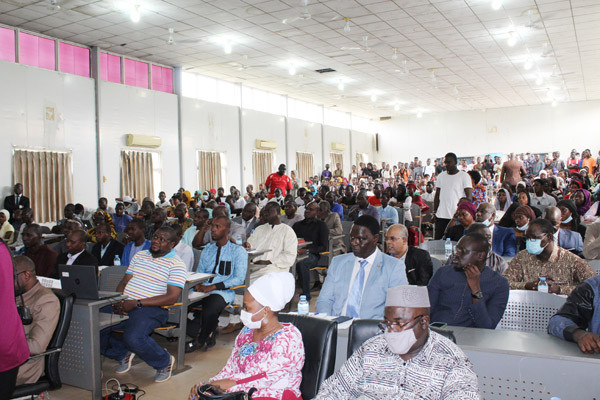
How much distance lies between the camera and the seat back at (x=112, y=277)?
17.5ft

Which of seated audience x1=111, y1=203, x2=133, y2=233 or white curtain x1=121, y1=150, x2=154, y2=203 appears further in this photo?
white curtain x1=121, y1=150, x2=154, y2=203

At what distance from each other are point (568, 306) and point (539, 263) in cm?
158

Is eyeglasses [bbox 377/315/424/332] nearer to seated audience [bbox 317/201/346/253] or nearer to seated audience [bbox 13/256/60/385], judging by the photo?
seated audience [bbox 13/256/60/385]

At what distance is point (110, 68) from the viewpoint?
48.2 ft

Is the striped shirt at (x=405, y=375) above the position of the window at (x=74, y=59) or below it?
below

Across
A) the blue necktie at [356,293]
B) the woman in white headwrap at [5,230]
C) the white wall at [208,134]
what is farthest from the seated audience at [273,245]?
the white wall at [208,134]

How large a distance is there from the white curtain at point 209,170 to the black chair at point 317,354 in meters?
15.3

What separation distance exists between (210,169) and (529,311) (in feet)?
50.2

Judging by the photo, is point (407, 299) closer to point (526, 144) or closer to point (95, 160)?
point (95, 160)

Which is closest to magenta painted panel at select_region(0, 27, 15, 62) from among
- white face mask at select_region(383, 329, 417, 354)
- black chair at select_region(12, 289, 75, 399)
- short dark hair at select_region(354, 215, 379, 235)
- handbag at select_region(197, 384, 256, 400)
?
black chair at select_region(12, 289, 75, 399)

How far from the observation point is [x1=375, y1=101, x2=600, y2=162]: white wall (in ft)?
85.7

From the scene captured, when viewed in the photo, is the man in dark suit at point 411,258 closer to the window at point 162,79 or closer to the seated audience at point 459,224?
the seated audience at point 459,224

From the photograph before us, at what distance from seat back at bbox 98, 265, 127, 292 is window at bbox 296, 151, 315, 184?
18400 millimetres

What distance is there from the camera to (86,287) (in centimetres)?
437
